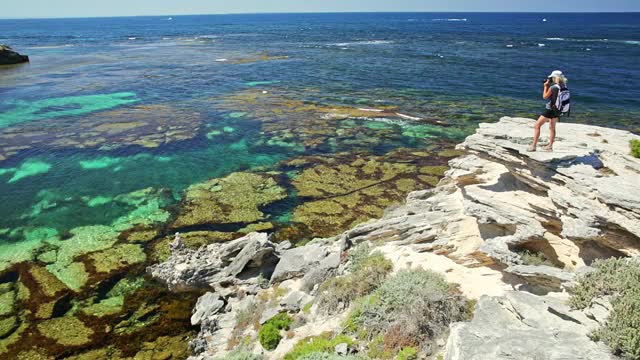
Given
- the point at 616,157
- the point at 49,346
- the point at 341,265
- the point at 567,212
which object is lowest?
the point at 49,346

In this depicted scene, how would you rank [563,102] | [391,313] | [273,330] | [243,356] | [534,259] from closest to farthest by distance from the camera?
[391,313]
[243,356]
[534,259]
[273,330]
[563,102]

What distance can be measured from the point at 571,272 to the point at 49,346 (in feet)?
70.4

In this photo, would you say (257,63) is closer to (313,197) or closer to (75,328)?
(313,197)

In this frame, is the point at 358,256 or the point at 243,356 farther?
the point at 358,256

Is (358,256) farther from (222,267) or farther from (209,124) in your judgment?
(209,124)

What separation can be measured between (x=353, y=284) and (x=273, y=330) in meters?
3.71

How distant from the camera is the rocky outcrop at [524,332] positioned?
9.87 metres

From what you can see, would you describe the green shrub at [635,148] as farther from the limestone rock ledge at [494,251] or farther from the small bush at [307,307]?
the small bush at [307,307]

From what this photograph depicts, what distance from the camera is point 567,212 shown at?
16.2 meters

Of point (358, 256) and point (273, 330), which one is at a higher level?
point (358, 256)

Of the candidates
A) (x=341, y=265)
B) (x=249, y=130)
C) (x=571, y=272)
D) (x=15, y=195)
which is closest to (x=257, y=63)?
(x=249, y=130)

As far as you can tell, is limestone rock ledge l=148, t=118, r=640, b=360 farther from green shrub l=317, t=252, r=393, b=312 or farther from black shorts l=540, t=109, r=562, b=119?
black shorts l=540, t=109, r=562, b=119

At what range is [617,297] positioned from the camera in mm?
11219

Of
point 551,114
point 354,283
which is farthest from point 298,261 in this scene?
point 551,114
